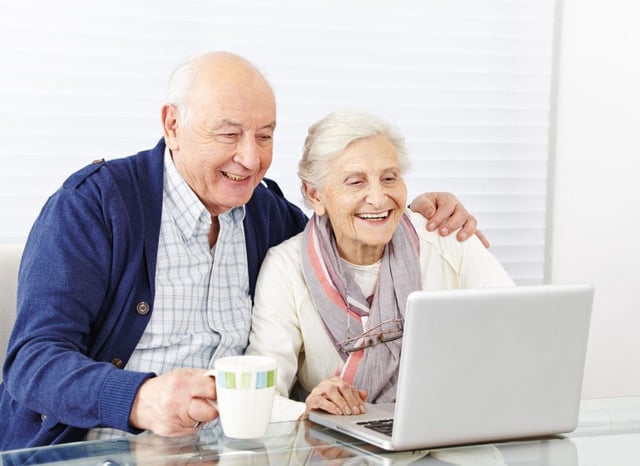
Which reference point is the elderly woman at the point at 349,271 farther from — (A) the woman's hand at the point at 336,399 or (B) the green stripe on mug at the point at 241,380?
(B) the green stripe on mug at the point at 241,380

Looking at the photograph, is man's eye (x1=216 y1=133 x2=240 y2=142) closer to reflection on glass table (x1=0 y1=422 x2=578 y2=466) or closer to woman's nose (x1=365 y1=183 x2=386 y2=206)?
woman's nose (x1=365 y1=183 x2=386 y2=206)

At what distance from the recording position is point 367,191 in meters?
2.10

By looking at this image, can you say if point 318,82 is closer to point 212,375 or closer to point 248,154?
point 248,154

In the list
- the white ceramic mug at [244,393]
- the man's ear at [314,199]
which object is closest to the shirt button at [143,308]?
the man's ear at [314,199]

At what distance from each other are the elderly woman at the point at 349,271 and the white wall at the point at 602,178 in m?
1.24

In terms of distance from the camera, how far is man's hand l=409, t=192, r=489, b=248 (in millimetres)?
2217

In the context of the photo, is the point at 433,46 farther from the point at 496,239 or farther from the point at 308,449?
the point at 308,449

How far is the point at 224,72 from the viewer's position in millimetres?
1970

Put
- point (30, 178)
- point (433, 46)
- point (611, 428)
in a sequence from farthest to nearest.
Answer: point (433, 46) < point (30, 178) < point (611, 428)

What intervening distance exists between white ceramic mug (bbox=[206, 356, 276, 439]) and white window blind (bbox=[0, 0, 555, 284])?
1656 mm

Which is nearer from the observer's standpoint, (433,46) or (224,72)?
(224,72)

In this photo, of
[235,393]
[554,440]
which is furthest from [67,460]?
[554,440]

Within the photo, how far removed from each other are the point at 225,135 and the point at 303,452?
0.78 metres

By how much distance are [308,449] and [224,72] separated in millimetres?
868
